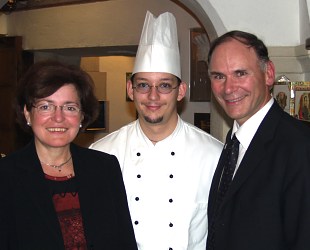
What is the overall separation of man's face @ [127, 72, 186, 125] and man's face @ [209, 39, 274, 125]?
13.6 inches

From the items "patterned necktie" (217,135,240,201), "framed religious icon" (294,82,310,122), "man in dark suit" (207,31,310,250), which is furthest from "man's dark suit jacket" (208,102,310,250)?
"framed religious icon" (294,82,310,122)

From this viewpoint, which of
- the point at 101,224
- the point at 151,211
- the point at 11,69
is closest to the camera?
the point at 101,224

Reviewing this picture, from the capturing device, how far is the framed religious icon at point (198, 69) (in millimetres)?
4047

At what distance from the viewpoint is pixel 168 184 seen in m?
2.15

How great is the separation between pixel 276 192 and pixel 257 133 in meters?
0.25

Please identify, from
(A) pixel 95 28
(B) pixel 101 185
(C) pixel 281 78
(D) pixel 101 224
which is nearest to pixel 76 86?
(B) pixel 101 185

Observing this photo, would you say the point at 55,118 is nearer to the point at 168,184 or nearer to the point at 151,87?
the point at 151,87

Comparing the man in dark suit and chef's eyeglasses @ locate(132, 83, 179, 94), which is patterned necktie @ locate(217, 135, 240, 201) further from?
chef's eyeglasses @ locate(132, 83, 179, 94)

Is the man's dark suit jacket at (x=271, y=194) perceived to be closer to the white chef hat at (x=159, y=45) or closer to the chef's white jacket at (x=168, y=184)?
the chef's white jacket at (x=168, y=184)

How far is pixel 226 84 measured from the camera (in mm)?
1806

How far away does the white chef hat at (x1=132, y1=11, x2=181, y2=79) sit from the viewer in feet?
7.34

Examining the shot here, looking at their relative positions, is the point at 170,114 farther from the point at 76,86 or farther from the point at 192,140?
the point at 76,86

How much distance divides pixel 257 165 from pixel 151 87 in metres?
0.68

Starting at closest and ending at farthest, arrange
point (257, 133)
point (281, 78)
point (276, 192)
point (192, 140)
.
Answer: point (276, 192) → point (257, 133) → point (192, 140) → point (281, 78)
